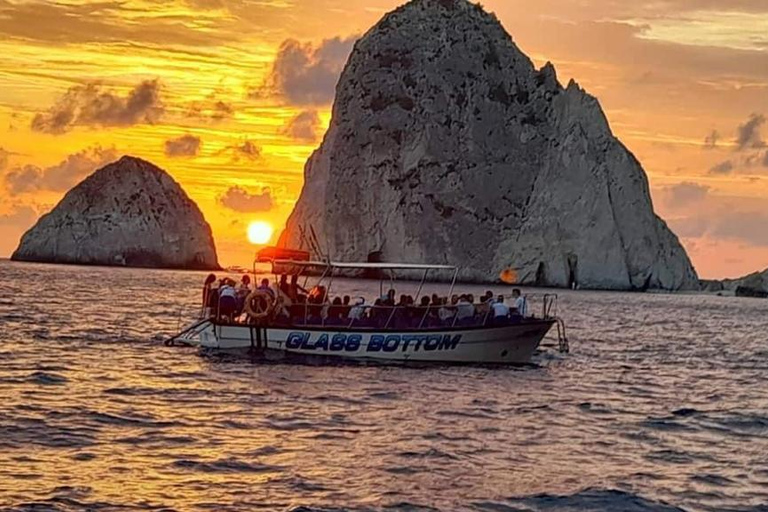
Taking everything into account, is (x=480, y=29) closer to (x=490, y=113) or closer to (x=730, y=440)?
(x=490, y=113)

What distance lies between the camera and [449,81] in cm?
15262

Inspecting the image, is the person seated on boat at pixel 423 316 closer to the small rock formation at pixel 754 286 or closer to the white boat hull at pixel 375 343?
the white boat hull at pixel 375 343

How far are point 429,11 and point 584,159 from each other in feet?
98.7

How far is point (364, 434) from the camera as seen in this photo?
77.0 ft

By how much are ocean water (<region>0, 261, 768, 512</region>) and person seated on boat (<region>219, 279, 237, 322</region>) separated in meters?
2.27

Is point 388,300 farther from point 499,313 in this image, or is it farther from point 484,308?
point 499,313

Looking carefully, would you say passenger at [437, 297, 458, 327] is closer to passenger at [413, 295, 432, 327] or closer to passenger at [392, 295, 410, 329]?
passenger at [413, 295, 432, 327]

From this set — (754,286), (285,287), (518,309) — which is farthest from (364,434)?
(754,286)

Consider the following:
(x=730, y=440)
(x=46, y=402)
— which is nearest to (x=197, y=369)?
(x=46, y=402)

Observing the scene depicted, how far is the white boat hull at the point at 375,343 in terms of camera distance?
38.7 metres

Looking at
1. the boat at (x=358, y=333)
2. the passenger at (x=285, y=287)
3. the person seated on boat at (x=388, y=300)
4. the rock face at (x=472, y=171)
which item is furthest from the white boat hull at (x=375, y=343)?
the rock face at (x=472, y=171)

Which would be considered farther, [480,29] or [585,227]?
[480,29]

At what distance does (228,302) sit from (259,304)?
5.72ft

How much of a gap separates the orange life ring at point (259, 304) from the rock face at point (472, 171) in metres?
105
